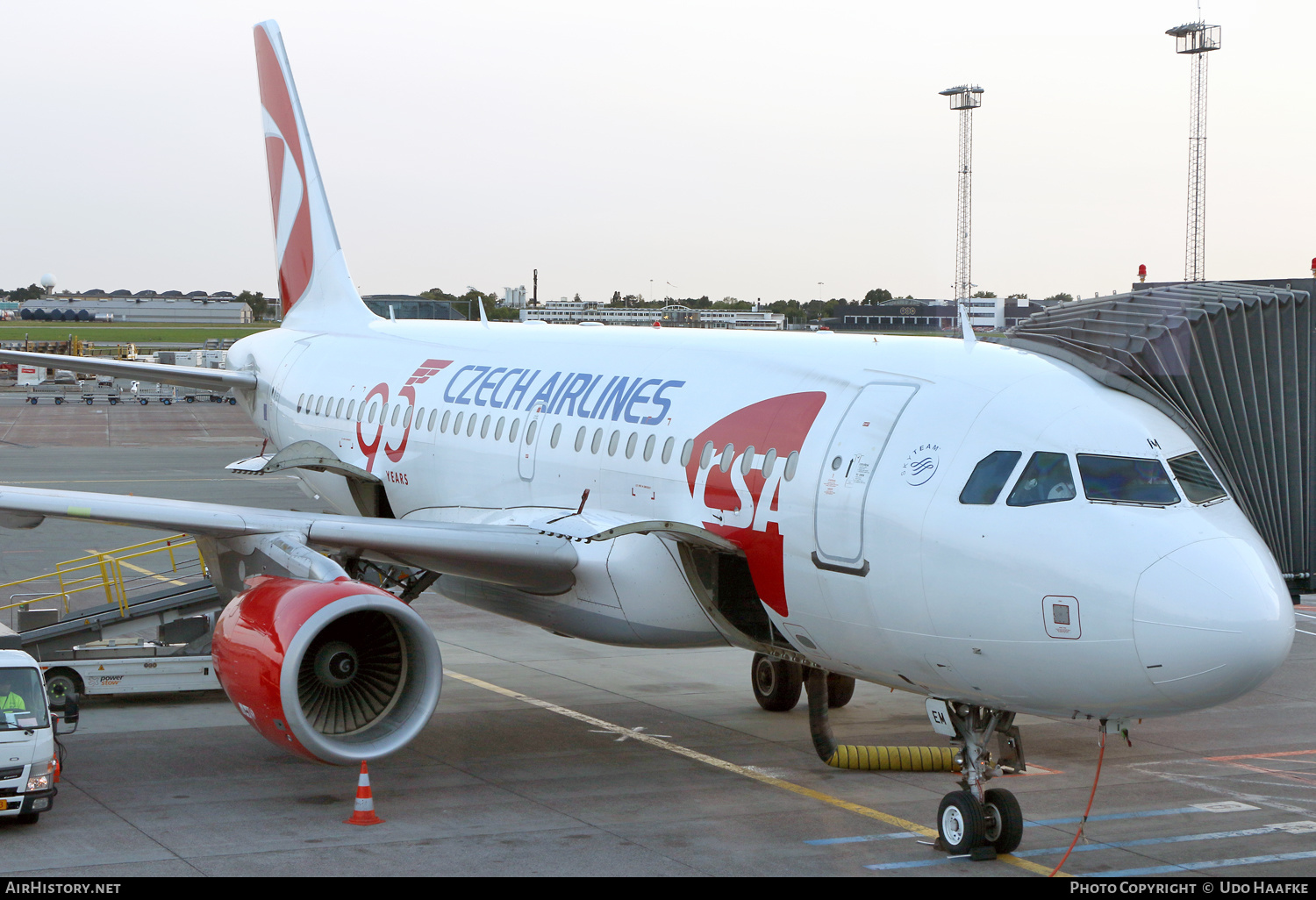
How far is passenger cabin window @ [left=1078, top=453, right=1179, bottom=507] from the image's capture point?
10484mm

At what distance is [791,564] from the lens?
12.3m

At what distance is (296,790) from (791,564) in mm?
5750

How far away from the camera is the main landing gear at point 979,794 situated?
1183cm

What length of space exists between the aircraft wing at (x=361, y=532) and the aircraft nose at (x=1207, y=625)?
20.9 feet

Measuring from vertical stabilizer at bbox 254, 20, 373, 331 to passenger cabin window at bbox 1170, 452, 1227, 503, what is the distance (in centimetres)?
1665

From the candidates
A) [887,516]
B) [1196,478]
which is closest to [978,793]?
[887,516]

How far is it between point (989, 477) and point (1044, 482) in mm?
437

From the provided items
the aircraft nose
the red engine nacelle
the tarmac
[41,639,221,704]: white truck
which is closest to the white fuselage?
the aircraft nose

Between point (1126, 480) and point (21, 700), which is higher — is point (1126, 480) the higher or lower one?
the higher one

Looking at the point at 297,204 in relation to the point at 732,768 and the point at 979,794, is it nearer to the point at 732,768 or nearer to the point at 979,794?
the point at 732,768

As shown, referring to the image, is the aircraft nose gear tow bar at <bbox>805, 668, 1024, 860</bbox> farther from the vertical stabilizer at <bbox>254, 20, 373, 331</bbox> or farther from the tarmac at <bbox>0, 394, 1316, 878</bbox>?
the vertical stabilizer at <bbox>254, 20, 373, 331</bbox>

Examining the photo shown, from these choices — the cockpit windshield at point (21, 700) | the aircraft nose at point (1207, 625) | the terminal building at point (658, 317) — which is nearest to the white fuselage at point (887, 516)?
the aircraft nose at point (1207, 625)

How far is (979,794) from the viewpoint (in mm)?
11984

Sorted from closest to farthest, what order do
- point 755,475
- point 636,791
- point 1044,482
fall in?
point 1044,482 → point 755,475 → point 636,791
